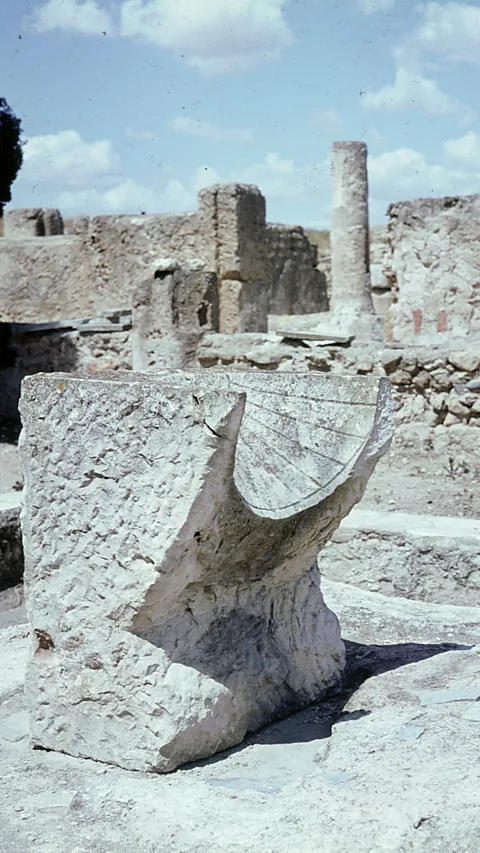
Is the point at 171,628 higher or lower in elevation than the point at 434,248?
lower

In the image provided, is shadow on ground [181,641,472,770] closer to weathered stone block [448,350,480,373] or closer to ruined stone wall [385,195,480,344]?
weathered stone block [448,350,480,373]

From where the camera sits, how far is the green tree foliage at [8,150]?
12875 mm

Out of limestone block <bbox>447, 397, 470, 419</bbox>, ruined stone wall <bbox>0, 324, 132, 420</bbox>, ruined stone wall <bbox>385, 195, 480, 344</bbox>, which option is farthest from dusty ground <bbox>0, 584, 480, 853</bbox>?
ruined stone wall <bbox>0, 324, 132, 420</bbox>

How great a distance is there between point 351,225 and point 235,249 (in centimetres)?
324

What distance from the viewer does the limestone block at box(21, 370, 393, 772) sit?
8.79ft

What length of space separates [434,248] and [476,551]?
6.18 metres

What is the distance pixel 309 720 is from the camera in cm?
321

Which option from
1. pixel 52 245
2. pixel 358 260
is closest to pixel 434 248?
pixel 358 260

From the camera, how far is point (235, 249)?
13.4m

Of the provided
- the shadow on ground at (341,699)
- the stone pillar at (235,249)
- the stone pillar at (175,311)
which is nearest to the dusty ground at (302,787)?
the shadow on ground at (341,699)

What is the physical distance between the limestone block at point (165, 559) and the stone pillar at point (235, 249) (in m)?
10.0

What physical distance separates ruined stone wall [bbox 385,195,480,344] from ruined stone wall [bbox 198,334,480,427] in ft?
7.76

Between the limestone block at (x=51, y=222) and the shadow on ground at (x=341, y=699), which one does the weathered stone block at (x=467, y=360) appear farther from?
the limestone block at (x=51, y=222)

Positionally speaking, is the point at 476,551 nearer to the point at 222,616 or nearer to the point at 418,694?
the point at 418,694
